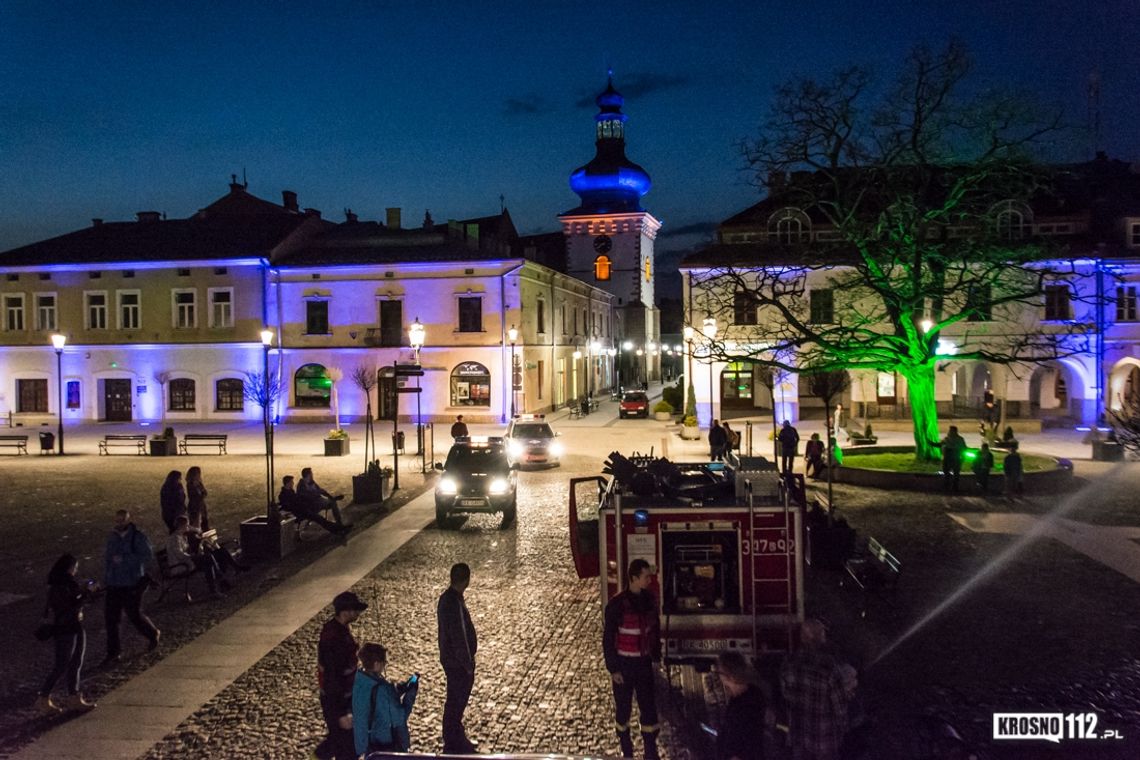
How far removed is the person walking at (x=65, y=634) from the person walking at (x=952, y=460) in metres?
18.2

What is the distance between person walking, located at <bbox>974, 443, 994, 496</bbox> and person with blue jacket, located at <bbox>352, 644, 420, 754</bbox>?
17306 mm

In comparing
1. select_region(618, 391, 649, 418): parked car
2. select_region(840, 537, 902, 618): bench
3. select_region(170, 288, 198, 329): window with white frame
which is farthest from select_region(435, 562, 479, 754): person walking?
select_region(170, 288, 198, 329): window with white frame

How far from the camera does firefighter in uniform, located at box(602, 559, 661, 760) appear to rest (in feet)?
25.0

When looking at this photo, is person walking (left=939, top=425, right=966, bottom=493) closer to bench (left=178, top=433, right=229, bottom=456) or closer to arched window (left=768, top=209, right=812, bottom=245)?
arched window (left=768, top=209, right=812, bottom=245)

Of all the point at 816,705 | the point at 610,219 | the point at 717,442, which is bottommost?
the point at 816,705

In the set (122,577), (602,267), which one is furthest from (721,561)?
(602,267)

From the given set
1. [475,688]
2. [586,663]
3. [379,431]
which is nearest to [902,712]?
[586,663]

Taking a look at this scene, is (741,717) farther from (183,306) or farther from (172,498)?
(183,306)

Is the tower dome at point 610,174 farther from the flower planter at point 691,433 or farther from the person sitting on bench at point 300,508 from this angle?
the person sitting on bench at point 300,508

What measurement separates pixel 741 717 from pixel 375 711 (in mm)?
2694

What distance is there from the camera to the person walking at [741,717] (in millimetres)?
5836

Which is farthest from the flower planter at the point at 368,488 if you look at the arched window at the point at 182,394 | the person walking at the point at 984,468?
the arched window at the point at 182,394

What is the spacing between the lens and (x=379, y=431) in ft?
128

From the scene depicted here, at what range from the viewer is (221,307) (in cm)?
4359
